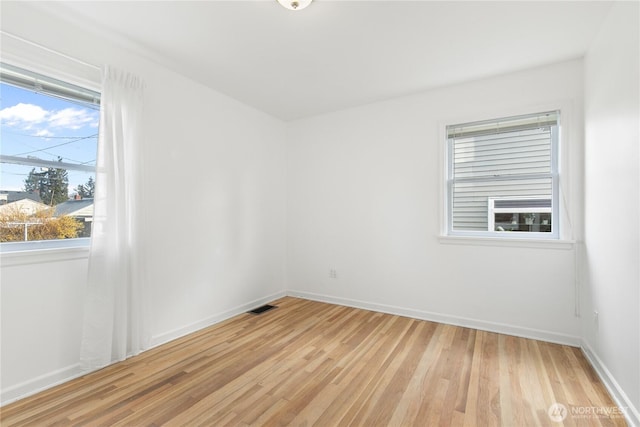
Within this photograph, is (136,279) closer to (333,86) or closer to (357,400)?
(357,400)

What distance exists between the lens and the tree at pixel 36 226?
198cm

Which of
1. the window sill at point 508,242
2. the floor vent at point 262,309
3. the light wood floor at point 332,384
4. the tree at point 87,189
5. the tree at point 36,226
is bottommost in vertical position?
the floor vent at point 262,309

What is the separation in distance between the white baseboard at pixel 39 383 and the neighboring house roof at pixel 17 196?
1.26m

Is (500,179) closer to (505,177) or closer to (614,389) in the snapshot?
(505,177)

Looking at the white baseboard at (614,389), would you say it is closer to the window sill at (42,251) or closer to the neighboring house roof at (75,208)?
the window sill at (42,251)

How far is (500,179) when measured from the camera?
314cm

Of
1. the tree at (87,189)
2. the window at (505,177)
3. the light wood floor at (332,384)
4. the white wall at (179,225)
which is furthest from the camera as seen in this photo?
the window at (505,177)

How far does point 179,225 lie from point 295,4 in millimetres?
2257

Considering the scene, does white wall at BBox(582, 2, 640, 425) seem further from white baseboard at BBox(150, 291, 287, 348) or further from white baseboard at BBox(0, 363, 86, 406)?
white baseboard at BBox(0, 363, 86, 406)

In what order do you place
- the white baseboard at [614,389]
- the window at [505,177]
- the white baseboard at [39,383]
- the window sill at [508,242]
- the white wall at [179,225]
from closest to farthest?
the white baseboard at [614,389] → the white baseboard at [39,383] → the white wall at [179,225] → the window sill at [508,242] → the window at [505,177]

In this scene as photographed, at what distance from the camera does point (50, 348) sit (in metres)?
2.12

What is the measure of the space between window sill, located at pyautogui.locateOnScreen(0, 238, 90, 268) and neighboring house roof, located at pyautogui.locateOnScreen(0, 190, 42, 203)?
1.02ft

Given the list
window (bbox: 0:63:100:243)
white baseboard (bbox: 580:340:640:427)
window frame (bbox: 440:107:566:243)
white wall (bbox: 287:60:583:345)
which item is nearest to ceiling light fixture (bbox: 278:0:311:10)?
window (bbox: 0:63:100:243)

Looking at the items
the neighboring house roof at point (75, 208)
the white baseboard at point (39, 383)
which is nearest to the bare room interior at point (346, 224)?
the white baseboard at point (39, 383)
